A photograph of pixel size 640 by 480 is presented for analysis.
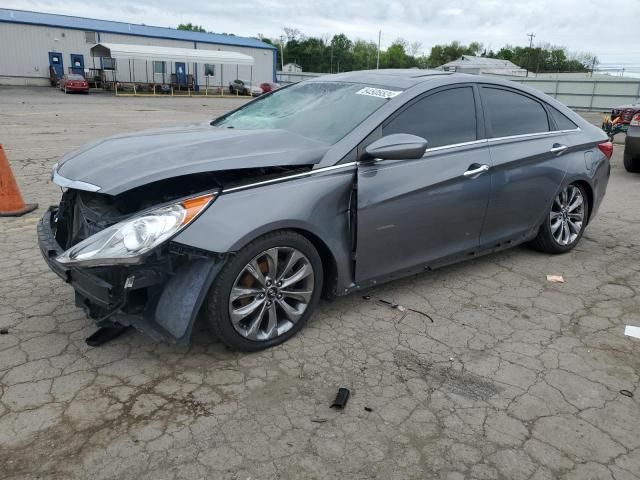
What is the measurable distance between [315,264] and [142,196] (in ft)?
3.56

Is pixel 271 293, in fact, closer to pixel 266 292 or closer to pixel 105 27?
pixel 266 292

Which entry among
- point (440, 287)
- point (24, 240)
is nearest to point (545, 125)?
point (440, 287)

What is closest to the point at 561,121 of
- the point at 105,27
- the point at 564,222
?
the point at 564,222

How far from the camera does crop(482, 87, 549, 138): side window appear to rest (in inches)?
163

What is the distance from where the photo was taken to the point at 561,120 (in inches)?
189

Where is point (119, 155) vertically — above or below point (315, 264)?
above

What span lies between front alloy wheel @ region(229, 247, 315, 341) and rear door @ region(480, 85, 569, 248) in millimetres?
1738

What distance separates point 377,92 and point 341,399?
2.15m

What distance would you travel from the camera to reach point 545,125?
4.63m

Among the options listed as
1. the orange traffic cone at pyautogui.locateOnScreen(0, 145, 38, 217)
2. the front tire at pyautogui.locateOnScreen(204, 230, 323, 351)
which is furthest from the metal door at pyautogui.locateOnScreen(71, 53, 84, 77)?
the front tire at pyautogui.locateOnScreen(204, 230, 323, 351)

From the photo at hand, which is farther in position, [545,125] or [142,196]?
[545,125]

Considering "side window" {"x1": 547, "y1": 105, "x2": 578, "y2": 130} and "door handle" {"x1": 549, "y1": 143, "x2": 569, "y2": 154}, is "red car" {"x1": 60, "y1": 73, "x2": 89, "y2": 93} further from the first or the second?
"door handle" {"x1": 549, "y1": 143, "x2": 569, "y2": 154}

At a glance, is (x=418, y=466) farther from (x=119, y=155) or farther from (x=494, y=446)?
(x=119, y=155)

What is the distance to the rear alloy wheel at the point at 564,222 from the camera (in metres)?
4.83
